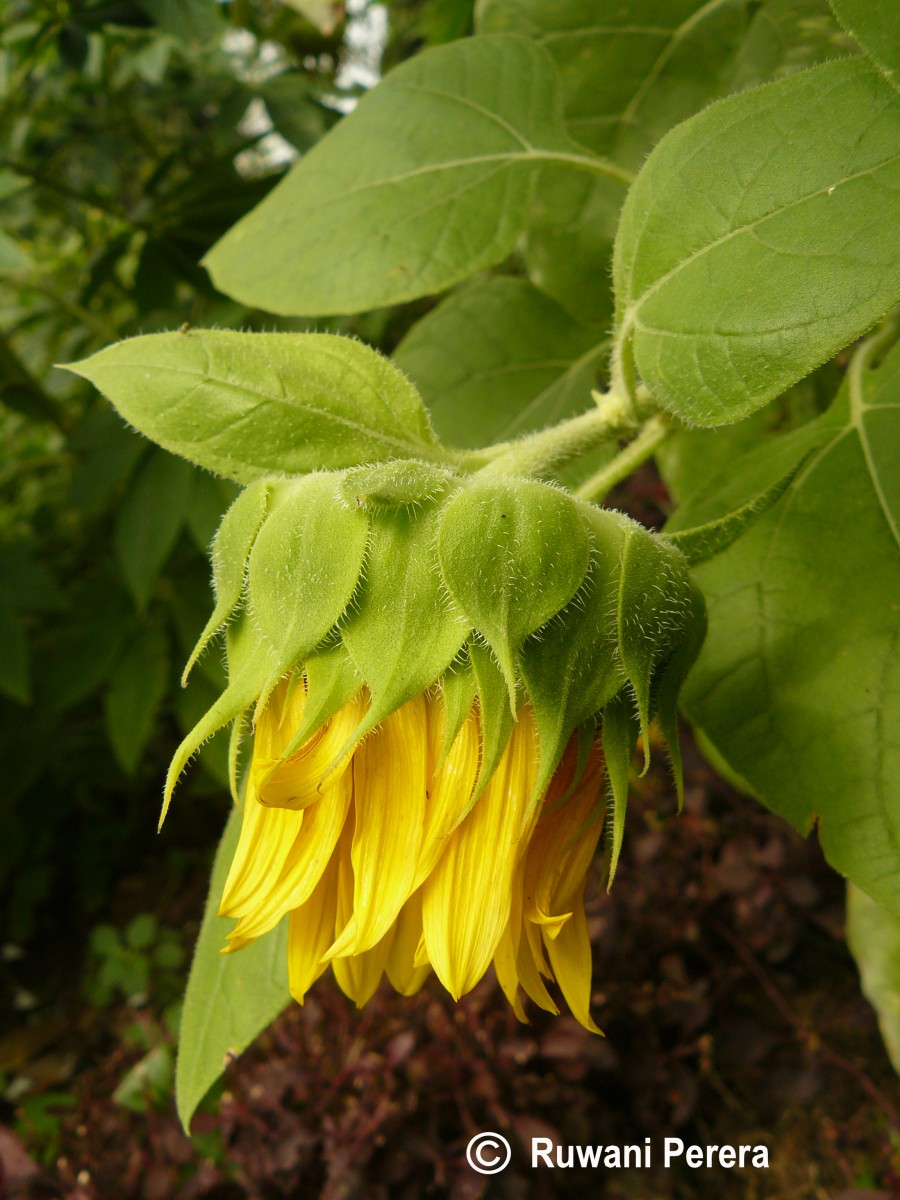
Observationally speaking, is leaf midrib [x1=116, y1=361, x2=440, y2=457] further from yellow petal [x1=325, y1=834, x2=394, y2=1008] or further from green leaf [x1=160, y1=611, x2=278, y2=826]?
yellow petal [x1=325, y1=834, x2=394, y2=1008]

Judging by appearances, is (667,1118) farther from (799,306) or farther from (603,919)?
(799,306)

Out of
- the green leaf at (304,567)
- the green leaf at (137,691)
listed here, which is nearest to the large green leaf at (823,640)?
the green leaf at (304,567)

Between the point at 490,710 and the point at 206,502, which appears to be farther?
the point at 206,502

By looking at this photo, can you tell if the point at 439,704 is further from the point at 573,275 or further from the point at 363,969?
the point at 573,275

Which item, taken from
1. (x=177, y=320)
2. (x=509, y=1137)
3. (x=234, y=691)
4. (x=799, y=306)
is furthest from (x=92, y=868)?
(x=799, y=306)

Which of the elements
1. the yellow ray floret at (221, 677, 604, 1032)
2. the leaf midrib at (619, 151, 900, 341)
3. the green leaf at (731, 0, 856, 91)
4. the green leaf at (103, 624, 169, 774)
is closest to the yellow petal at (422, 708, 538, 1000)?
the yellow ray floret at (221, 677, 604, 1032)

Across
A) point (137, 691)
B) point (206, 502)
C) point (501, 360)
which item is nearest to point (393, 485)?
point (501, 360)
